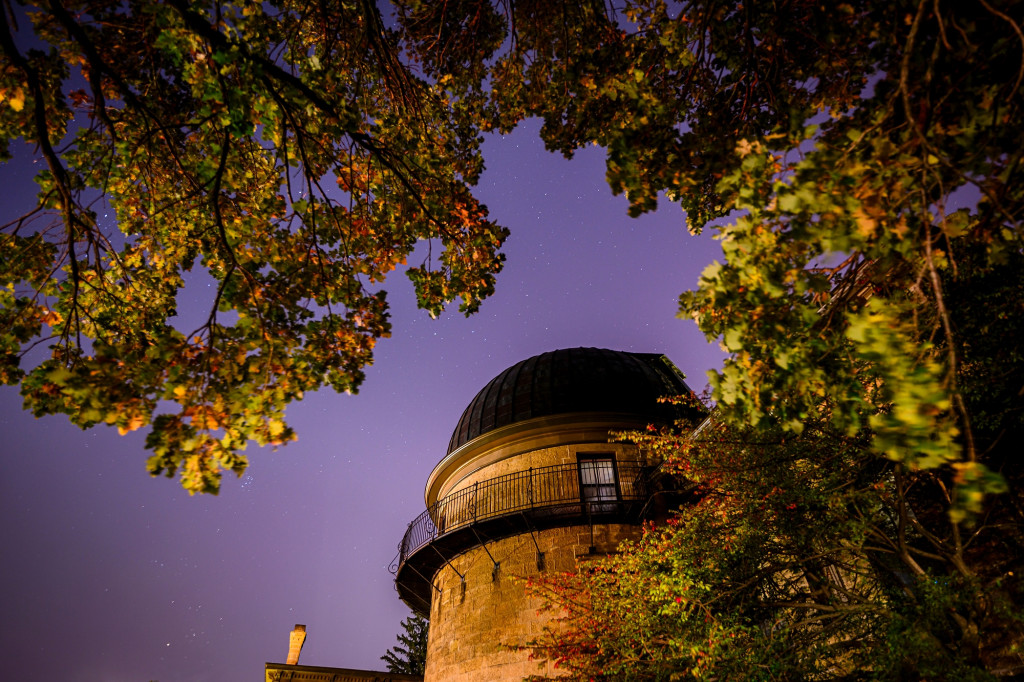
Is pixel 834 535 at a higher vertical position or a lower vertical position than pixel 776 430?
lower

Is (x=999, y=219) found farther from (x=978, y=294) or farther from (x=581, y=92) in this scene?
(x=581, y=92)

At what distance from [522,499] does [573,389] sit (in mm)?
4330

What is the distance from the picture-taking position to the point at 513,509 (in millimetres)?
13516

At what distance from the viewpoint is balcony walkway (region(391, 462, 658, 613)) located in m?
12.9

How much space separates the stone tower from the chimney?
487 cm

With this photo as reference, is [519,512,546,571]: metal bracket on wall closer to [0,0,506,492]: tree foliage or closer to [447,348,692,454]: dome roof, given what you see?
[447,348,692,454]: dome roof

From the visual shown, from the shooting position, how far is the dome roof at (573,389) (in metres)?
15.8

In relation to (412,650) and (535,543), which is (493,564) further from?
(412,650)

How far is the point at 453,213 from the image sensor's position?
578 centimetres

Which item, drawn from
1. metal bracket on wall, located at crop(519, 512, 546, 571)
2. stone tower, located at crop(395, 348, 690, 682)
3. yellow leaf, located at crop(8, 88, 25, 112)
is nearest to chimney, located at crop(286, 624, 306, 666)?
stone tower, located at crop(395, 348, 690, 682)

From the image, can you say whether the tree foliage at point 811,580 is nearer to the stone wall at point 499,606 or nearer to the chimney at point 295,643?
the stone wall at point 499,606

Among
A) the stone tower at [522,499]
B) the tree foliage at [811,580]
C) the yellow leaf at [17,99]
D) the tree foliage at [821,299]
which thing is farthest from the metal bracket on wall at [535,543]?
the yellow leaf at [17,99]

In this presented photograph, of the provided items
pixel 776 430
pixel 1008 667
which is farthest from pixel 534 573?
pixel 1008 667

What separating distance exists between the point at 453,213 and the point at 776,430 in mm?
5630
